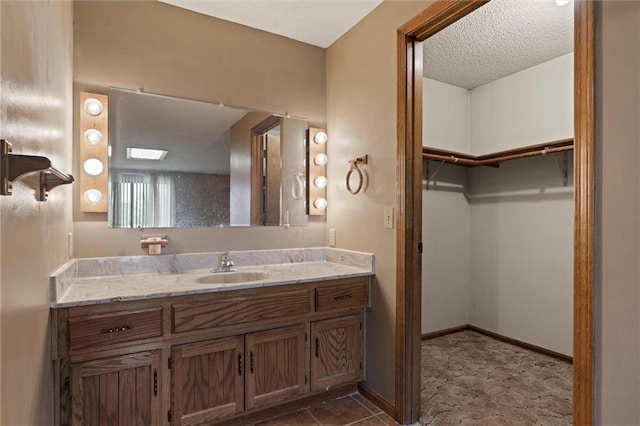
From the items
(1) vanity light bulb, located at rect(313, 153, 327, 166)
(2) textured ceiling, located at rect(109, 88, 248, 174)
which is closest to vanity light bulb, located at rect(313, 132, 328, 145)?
(1) vanity light bulb, located at rect(313, 153, 327, 166)

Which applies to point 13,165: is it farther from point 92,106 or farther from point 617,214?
point 617,214

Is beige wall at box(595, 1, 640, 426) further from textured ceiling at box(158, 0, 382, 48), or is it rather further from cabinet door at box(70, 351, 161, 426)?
cabinet door at box(70, 351, 161, 426)

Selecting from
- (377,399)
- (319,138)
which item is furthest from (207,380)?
(319,138)

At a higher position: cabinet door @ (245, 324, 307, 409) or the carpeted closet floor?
cabinet door @ (245, 324, 307, 409)

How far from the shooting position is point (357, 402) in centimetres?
222

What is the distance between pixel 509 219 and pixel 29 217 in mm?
3461

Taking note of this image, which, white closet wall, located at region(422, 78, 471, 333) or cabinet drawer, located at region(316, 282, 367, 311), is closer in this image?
cabinet drawer, located at region(316, 282, 367, 311)

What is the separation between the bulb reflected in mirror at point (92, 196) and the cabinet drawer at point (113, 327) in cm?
75

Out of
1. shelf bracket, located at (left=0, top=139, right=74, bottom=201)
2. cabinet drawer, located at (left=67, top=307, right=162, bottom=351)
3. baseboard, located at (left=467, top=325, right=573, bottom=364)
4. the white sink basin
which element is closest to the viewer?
shelf bracket, located at (left=0, top=139, right=74, bottom=201)

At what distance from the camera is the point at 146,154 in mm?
2160

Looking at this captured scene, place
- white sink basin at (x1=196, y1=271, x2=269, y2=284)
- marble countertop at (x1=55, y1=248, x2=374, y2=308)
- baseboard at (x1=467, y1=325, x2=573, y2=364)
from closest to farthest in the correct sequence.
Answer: marble countertop at (x1=55, y1=248, x2=374, y2=308), white sink basin at (x1=196, y1=271, x2=269, y2=284), baseboard at (x1=467, y1=325, x2=573, y2=364)

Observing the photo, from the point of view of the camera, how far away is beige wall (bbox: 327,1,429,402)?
2.11 meters

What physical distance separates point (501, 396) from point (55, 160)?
2811mm

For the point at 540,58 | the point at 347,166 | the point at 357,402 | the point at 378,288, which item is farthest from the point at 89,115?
the point at 540,58
